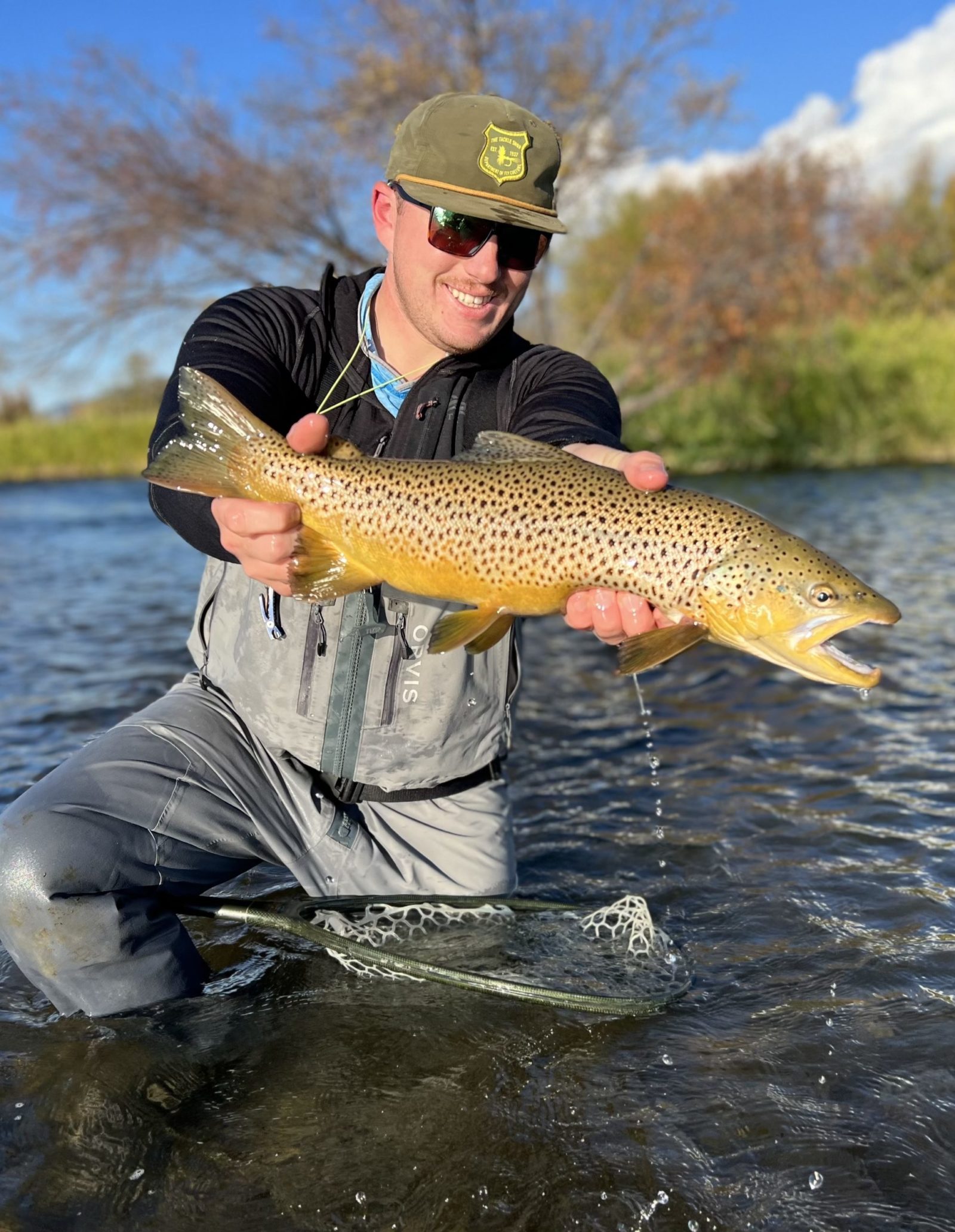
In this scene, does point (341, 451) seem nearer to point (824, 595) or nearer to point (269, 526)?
point (269, 526)

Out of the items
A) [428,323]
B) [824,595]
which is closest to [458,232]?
[428,323]

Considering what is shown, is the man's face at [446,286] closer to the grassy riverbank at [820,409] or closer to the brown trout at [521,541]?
the brown trout at [521,541]

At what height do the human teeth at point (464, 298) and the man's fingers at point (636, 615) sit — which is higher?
the human teeth at point (464, 298)

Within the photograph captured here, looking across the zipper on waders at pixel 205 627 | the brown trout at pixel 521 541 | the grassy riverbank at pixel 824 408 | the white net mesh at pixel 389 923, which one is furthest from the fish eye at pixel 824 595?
the grassy riverbank at pixel 824 408

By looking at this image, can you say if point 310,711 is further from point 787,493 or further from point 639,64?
point 639,64

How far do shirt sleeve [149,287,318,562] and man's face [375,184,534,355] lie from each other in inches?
12.3

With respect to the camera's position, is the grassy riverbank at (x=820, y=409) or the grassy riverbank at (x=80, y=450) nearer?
the grassy riverbank at (x=820, y=409)

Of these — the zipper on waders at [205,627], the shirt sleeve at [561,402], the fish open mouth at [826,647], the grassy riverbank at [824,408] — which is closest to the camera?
the fish open mouth at [826,647]

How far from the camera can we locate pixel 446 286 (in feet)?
10.1

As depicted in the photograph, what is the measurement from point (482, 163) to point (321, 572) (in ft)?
3.89

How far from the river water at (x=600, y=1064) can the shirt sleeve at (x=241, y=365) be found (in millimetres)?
1327

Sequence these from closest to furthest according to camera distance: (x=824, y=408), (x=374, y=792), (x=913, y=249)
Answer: (x=374, y=792) < (x=824, y=408) < (x=913, y=249)

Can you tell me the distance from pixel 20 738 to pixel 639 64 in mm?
16889

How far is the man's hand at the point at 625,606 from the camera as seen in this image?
8.50ft
